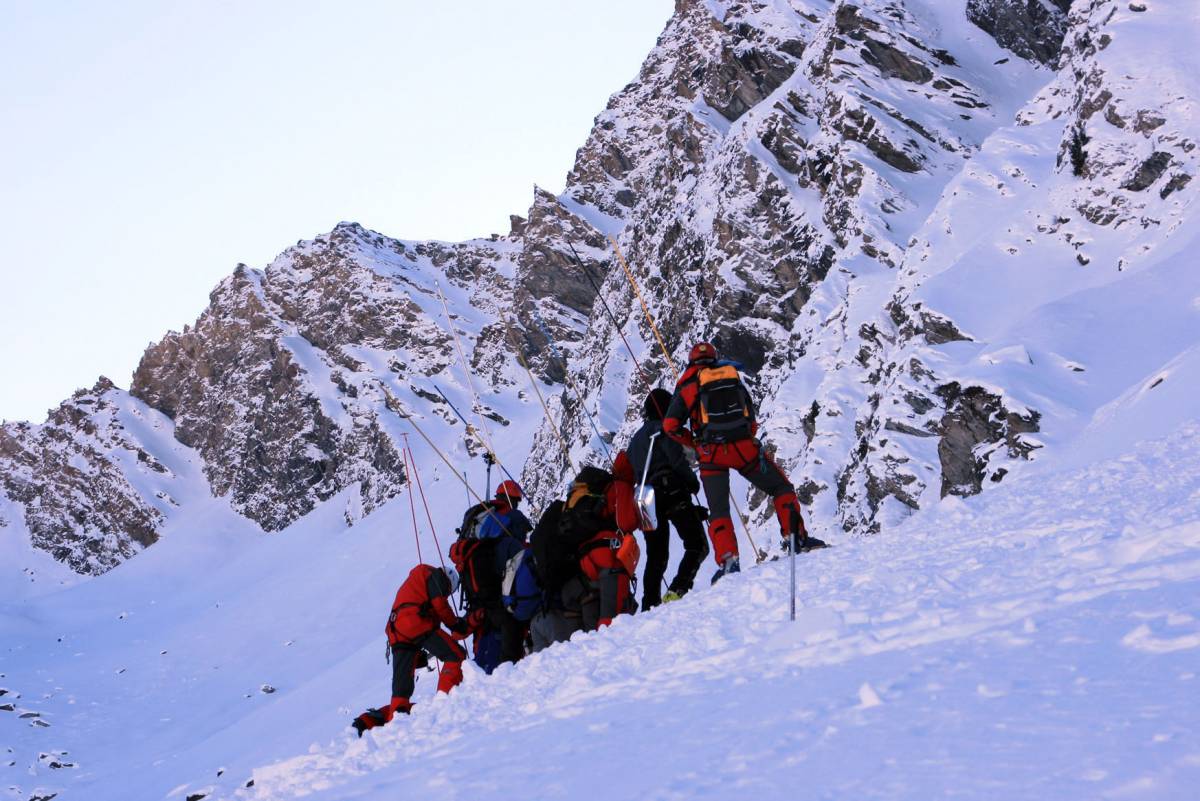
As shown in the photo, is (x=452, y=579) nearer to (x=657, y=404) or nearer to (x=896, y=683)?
(x=657, y=404)

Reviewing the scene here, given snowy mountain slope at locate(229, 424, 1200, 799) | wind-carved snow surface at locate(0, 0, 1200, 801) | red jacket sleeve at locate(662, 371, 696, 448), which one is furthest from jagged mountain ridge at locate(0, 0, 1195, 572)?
snowy mountain slope at locate(229, 424, 1200, 799)

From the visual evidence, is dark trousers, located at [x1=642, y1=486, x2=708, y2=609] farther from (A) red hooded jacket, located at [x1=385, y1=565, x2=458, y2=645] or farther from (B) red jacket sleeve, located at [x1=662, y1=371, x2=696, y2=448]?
(A) red hooded jacket, located at [x1=385, y1=565, x2=458, y2=645]

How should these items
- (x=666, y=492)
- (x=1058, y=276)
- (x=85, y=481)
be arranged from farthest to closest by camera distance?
1. (x=85, y=481)
2. (x=1058, y=276)
3. (x=666, y=492)

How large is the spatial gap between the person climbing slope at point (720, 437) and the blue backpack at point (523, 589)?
6.07 feet

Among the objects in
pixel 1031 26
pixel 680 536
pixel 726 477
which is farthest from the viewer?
pixel 1031 26

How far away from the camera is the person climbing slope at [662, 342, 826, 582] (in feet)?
31.1

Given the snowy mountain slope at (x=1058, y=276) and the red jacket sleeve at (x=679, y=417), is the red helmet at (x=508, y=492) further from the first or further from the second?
the snowy mountain slope at (x=1058, y=276)

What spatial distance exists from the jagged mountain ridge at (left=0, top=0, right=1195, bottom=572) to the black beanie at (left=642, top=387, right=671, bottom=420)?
36.2 feet

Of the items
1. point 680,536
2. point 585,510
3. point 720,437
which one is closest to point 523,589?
point 585,510

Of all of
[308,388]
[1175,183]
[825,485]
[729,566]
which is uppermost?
[308,388]

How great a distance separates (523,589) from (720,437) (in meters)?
2.51

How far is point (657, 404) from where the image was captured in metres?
10.1

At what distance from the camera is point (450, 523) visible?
224 feet

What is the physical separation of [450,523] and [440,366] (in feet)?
151
